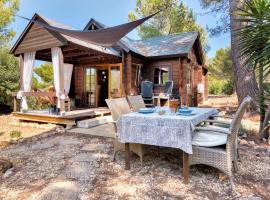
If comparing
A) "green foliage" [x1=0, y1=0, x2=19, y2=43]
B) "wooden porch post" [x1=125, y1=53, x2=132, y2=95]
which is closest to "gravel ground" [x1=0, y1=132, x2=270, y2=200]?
"wooden porch post" [x1=125, y1=53, x2=132, y2=95]

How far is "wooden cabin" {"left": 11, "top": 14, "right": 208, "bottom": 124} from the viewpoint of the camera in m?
7.65

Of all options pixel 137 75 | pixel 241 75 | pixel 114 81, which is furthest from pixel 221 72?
pixel 241 75

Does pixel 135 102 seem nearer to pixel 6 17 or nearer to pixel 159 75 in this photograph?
pixel 159 75

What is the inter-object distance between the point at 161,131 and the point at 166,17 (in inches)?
641

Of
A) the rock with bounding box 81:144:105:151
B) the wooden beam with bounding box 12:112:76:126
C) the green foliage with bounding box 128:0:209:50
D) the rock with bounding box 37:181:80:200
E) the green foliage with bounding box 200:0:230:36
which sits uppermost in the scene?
the green foliage with bounding box 128:0:209:50

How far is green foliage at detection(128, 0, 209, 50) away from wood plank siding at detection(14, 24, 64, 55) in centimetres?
1111

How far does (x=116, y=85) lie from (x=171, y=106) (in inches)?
235

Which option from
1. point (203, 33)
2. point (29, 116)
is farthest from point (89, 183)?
point (203, 33)

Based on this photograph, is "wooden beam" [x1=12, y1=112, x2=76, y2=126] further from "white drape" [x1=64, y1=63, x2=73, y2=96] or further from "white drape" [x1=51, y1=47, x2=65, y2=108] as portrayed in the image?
"white drape" [x1=64, y1=63, x2=73, y2=96]

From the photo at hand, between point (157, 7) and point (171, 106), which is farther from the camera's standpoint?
point (157, 7)

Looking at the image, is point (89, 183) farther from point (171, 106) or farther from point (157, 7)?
point (157, 7)

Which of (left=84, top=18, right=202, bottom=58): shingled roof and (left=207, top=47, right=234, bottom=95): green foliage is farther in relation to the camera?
(left=207, top=47, right=234, bottom=95): green foliage

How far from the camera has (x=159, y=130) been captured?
9.13ft

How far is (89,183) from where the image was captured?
2705 millimetres
